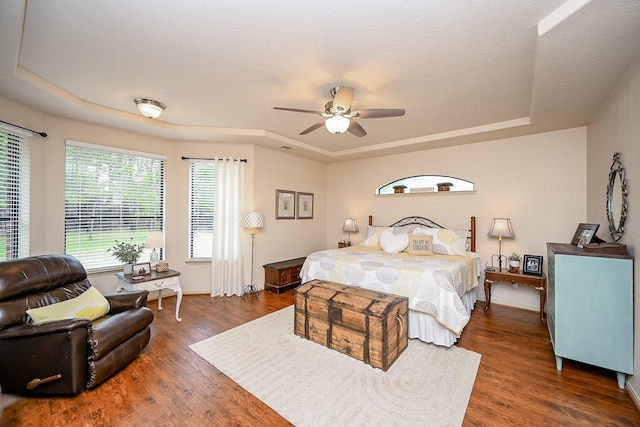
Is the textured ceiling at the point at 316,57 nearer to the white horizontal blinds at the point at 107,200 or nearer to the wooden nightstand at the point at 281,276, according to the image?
the white horizontal blinds at the point at 107,200

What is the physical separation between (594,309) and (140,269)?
16.2ft

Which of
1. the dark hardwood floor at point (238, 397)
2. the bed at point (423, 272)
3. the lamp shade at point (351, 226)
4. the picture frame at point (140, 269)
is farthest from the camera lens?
the lamp shade at point (351, 226)

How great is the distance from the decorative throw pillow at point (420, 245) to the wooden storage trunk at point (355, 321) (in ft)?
4.93

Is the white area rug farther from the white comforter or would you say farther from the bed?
the white comforter

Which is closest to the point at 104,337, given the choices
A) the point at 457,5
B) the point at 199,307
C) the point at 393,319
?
the point at 199,307

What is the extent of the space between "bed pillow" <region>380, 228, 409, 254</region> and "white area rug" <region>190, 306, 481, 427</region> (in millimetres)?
1608

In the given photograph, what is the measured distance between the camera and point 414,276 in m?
3.11

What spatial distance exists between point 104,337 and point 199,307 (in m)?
1.95

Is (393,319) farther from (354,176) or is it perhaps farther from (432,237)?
(354,176)

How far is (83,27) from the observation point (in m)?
1.98

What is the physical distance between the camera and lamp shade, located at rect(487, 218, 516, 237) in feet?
13.3

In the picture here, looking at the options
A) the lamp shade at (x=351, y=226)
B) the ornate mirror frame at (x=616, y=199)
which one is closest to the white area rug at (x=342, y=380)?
the ornate mirror frame at (x=616, y=199)

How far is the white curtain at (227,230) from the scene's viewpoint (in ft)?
15.8

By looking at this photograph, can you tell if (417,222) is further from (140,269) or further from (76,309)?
(76,309)
